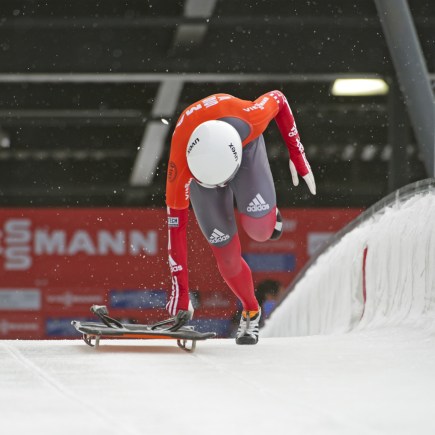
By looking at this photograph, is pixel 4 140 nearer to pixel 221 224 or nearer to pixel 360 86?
pixel 360 86

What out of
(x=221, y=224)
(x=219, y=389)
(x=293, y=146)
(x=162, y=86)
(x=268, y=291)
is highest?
(x=162, y=86)

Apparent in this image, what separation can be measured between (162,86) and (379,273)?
793cm

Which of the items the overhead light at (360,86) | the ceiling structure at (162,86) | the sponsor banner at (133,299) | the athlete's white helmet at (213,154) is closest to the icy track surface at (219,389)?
the athlete's white helmet at (213,154)

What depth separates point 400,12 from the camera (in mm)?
6297

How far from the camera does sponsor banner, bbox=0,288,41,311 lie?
10809 mm

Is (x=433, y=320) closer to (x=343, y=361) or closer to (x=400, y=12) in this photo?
(x=343, y=361)

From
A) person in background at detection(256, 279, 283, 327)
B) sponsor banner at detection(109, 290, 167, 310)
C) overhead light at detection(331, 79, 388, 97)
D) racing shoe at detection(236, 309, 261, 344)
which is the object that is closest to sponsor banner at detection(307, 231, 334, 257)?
person in background at detection(256, 279, 283, 327)

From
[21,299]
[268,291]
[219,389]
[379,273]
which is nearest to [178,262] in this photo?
[379,273]

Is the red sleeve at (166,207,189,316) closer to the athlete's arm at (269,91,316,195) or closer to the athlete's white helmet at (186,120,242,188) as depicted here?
the athlete's white helmet at (186,120,242,188)

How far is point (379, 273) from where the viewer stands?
526 centimetres

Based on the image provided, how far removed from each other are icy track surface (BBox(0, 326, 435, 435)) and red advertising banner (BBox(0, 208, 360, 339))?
648 cm

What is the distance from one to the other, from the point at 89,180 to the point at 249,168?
13.5 meters

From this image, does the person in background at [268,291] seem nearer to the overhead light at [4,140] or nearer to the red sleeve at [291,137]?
the red sleeve at [291,137]

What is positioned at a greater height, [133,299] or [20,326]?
[133,299]
